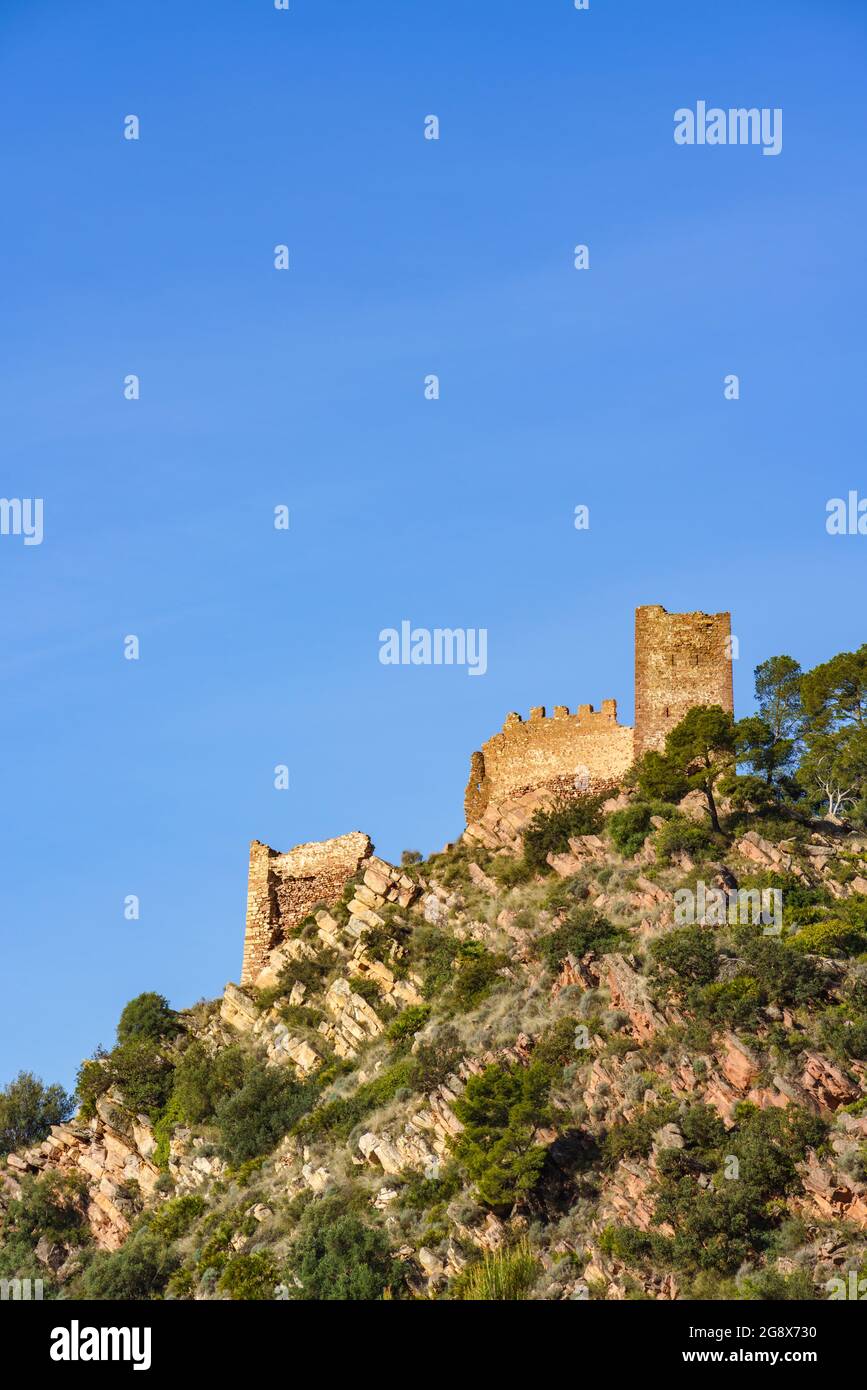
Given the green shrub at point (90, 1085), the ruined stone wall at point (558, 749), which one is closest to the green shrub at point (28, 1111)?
the green shrub at point (90, 1085)

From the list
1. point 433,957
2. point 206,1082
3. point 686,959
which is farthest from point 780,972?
point 206,1082

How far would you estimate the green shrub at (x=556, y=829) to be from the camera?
62812mm

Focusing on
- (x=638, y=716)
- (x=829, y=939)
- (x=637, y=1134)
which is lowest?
(x=637, y=1134)

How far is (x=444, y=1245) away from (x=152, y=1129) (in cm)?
1522

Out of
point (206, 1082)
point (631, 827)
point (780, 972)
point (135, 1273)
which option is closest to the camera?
point (780, 972)

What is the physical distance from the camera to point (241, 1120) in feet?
192

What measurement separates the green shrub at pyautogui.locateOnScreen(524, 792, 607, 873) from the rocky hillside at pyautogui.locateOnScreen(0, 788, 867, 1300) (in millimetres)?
99

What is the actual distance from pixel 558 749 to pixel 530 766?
1.03 metres

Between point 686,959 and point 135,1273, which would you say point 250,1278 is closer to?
point 135,1273

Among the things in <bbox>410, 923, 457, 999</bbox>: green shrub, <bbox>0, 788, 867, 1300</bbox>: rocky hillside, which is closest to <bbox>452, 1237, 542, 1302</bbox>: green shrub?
<bbox>0, 788, 867, 1300</bbox>: rocky hillside

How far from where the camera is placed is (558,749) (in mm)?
65812
